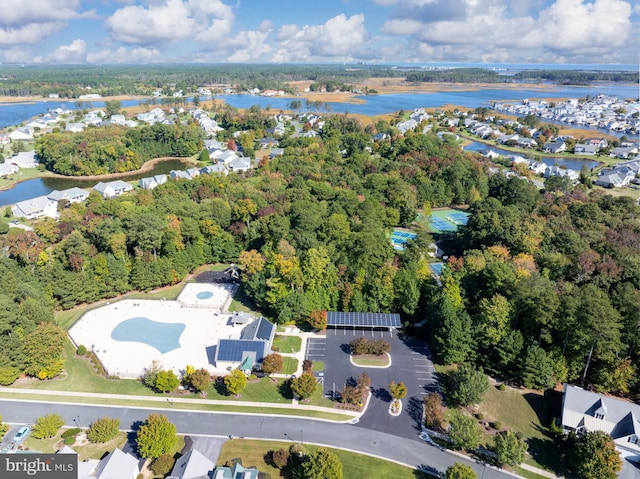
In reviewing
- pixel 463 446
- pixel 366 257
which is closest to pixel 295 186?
pixel 366 257

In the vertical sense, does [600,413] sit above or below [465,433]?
below

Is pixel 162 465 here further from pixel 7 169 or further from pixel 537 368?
pixel 7 169

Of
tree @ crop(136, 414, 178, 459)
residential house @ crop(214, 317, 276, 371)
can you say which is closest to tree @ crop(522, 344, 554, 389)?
residential house @ crop(214, 317, 276, 371)

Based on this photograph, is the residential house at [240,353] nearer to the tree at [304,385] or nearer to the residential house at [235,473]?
the tree at [304,385]

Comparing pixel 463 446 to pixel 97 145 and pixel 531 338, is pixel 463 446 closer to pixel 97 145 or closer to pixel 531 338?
pixel 531 338

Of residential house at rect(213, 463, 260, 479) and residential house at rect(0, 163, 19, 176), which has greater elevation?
residential house at rect(0, 163, 19, 176)

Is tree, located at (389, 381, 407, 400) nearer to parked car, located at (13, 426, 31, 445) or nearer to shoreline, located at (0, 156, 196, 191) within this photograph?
parked car, located at (13, 426, 31, 445)

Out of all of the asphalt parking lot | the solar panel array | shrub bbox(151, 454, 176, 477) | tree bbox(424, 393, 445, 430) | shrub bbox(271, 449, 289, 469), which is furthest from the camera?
the solar panel array

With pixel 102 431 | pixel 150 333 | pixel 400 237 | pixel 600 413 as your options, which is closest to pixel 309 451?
pixel 102 431
